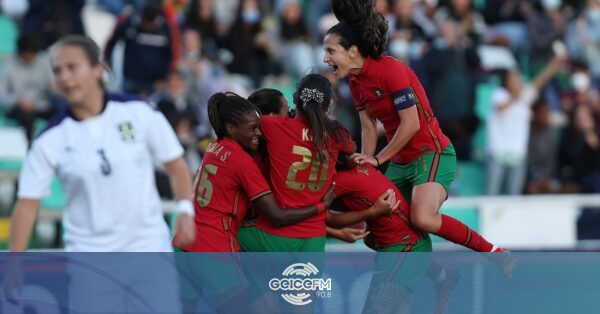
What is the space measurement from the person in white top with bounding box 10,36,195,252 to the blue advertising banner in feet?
4.19

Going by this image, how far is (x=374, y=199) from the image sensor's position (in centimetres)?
500

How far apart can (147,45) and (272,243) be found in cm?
634

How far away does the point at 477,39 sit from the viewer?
12.1 metres

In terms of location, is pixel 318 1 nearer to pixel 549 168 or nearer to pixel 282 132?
pixel 549 168

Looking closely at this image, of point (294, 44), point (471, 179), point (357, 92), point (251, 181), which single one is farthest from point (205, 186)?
point (294, 44)

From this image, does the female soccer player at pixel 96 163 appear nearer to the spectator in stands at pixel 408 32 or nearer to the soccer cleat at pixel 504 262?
the soccer cleat at pixel 504 262

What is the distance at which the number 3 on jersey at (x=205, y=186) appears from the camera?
471 cm

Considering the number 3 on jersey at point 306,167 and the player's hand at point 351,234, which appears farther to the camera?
the player's hand at point 351,234

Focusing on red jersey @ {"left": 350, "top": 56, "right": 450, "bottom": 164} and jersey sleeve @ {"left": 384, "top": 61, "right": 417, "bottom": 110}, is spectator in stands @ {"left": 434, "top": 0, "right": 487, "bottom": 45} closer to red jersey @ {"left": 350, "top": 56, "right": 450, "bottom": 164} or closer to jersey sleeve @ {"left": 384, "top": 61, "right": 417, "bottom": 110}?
red jersey @ {"left": 350, "top": 56, "right": 450, "bottom": 164}

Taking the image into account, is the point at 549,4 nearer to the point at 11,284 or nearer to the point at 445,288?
the point at 445,288

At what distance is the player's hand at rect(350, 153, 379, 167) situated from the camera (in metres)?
5.01

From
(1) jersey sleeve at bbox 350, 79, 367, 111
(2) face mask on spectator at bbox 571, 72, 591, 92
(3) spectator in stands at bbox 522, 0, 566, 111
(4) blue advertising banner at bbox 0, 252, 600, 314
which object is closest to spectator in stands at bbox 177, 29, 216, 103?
(3) spectator in stands at bbox 522, 0, 566, 111

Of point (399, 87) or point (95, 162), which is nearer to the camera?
point (95, 162)

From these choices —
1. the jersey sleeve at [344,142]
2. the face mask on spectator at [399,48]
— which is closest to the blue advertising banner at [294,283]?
the jersey sleeve at [344,142]
